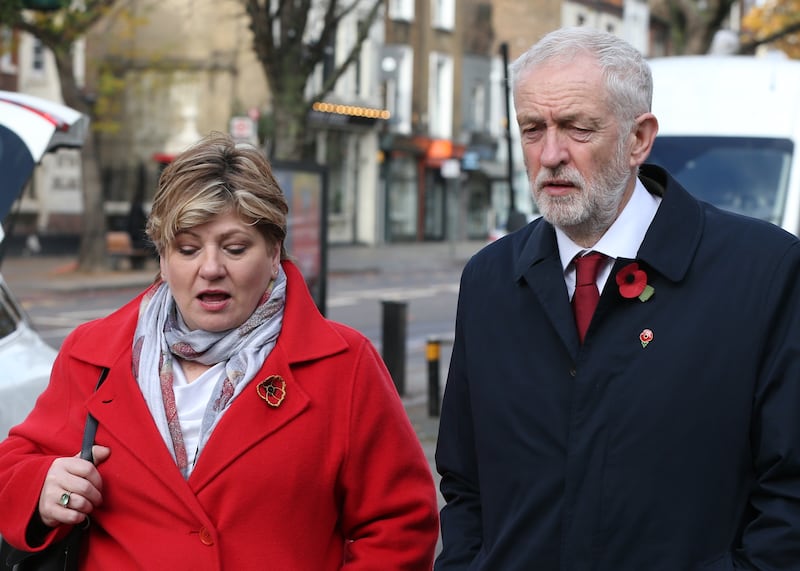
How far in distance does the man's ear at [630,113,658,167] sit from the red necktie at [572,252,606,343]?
21cm

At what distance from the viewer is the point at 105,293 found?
80.4ft

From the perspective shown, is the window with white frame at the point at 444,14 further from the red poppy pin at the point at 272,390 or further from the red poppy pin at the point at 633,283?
the red poppy pin at the point at 633,283

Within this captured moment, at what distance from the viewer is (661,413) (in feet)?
8.76

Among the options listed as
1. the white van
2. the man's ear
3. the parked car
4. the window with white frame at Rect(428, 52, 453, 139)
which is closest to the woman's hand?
the man's ear

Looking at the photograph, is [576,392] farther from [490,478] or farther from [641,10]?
[641,10]

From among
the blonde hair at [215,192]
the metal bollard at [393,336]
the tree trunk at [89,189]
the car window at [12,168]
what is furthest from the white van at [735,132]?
the tree trunk at [89,189]

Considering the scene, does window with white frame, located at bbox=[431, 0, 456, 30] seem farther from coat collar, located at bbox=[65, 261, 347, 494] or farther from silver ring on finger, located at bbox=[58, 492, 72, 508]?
silver ring on finger, located at bbox=[58, 492, 72, 508]

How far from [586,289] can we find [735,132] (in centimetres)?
939

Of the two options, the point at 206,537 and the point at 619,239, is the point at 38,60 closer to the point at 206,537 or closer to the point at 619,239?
the point at 206,537

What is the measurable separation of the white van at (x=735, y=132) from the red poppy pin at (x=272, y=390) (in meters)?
8.69

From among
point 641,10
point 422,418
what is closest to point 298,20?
point 422,418

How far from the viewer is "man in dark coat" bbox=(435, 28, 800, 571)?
8.71ft

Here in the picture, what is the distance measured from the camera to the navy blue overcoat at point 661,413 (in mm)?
2652

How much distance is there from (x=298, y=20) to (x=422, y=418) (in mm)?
7375
